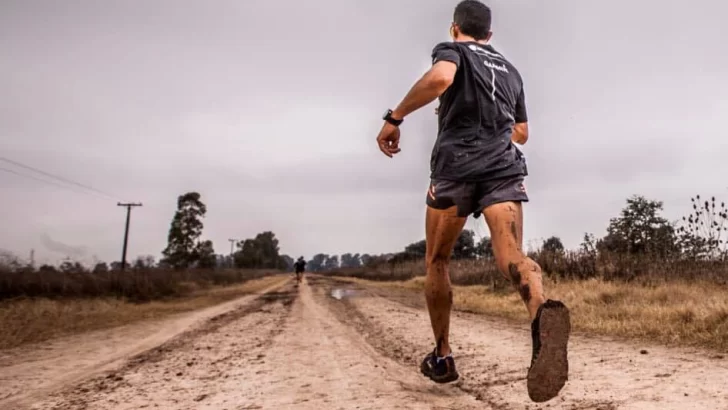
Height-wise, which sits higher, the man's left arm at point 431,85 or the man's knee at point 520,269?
the man's left arm at point 431,85

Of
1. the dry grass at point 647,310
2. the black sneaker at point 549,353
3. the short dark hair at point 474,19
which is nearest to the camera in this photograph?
the black sneaker at point 549,353

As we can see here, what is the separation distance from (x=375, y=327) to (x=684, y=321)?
13.3 ft

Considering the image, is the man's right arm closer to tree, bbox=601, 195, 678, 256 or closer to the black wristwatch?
the black wristwatch

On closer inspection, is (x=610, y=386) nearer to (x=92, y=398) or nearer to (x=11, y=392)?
(x=92, y=398)

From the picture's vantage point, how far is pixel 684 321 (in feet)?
21.9

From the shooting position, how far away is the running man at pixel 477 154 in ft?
7.27

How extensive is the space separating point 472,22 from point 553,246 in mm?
15295

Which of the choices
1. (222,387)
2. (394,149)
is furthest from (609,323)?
(394,149)

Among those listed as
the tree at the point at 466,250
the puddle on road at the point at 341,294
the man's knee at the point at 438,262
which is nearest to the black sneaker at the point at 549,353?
the man's knee at the point at 438,262

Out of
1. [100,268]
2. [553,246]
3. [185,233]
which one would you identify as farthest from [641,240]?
[185,233]

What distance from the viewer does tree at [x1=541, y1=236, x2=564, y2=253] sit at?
1622cm

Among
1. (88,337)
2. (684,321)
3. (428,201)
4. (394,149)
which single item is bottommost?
(88,337)

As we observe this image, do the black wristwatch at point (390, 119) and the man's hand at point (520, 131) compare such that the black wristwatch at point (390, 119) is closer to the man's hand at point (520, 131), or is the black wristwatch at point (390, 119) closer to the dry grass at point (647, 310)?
the man's hand at point (520, 131)

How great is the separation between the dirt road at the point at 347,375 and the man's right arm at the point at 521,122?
4.92 ft
